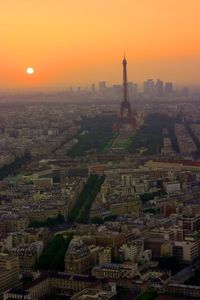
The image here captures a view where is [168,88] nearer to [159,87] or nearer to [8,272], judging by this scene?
[159,87]

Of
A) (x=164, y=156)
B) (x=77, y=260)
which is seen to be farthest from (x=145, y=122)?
(x=77, y=260)

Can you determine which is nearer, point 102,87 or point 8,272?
point 8,272

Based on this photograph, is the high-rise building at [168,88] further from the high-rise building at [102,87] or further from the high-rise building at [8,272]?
the high-rise building at [8,272]

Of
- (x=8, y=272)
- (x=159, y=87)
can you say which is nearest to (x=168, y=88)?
(x=159, y=87)

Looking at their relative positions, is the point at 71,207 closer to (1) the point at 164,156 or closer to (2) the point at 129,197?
(2) the point at 129,197

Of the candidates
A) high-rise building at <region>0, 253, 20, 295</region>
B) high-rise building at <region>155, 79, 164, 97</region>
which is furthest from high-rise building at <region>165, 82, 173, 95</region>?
high-rise building at <region>0, 253, 20, 295</region>

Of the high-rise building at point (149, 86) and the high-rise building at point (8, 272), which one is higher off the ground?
the high-rise building at point (149, 86)

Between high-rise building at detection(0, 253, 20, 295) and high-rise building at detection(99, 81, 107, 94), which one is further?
high-rise building at detection(99, 81, 107, 94)

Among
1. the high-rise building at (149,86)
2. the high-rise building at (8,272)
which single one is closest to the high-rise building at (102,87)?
the high-rise building at (149,86)

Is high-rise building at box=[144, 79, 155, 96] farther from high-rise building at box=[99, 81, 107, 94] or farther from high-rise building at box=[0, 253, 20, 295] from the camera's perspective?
high-rise building at box=[0, 253, 20, 295]

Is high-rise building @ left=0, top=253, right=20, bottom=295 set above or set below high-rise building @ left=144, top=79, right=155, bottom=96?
below

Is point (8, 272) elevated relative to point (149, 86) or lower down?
lower down

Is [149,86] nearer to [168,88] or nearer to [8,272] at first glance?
[168,88]
